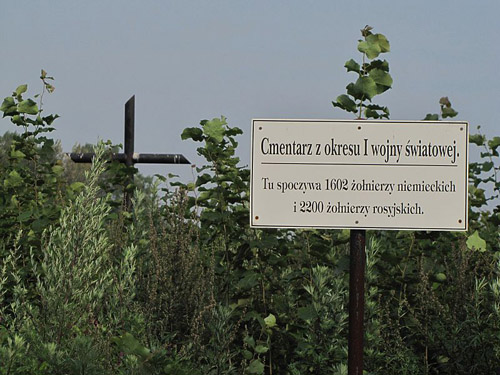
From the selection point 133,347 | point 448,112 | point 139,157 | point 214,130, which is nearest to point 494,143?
point 448,112

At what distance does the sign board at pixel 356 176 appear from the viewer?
4473 millimetres

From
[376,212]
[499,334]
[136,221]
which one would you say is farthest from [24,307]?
[499,334]

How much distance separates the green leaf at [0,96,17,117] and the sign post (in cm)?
368

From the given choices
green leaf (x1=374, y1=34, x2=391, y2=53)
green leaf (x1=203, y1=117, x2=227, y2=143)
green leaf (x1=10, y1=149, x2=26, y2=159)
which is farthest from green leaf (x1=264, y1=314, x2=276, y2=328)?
green leaf (x1=10, y1=149, x2=26, y2=159)

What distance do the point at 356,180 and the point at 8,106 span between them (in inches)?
165

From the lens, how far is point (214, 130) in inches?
223

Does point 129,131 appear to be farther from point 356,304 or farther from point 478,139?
point 356,304

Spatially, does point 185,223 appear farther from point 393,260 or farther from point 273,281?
point 393,260

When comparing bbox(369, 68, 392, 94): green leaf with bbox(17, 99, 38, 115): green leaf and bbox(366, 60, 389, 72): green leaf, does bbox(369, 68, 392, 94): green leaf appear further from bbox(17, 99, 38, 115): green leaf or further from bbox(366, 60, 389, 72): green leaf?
bbox(17, 99, 38, 115): green leaf

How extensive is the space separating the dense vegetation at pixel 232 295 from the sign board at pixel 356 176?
0.65 metres

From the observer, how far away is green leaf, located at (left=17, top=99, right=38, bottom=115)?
7.40 metres

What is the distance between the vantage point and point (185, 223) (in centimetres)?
548

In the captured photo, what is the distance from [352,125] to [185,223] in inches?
60.2

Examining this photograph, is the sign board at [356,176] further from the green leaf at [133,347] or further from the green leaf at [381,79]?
the green leaf at [133,347]
